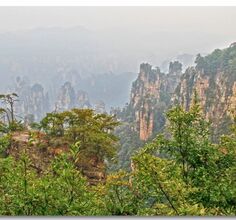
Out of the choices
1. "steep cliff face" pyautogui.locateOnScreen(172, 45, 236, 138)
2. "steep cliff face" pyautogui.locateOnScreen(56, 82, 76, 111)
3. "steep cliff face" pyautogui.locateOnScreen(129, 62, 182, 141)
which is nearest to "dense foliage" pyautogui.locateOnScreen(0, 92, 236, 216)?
"steep cliff face" pyautogui.locateOnScreen(56, 82, 76, 111)

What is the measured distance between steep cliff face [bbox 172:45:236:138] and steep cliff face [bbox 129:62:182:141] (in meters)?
1.50

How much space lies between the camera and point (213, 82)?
109ft

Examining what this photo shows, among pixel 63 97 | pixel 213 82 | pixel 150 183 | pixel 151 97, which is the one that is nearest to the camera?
pixel 150 183

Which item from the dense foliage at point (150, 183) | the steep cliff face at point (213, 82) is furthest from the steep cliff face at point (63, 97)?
the steep cliff face at point (213, 82)

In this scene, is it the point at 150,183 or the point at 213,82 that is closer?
the point at 150,183

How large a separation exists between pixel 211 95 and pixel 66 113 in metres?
23.5

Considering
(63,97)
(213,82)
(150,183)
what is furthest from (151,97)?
(150,183)

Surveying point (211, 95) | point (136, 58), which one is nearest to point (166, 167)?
point (136, 58)

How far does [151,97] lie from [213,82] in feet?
33.6

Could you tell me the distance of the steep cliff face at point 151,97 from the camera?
36.8m

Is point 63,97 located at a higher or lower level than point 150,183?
lower

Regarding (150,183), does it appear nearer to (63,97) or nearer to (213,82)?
(63,97)

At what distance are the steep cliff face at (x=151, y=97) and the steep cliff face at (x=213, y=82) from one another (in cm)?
150

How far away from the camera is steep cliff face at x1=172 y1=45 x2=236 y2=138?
96.7 feet
